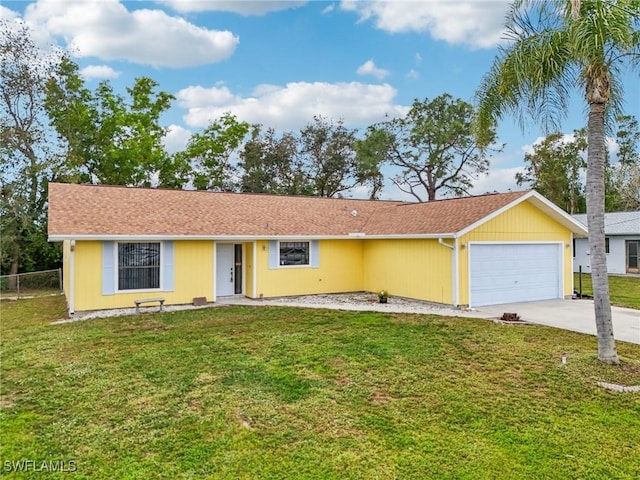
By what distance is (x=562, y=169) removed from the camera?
38344mm

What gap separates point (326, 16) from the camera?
15711mm

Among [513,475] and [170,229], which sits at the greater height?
[170,229]

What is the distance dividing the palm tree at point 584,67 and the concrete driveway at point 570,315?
325cm

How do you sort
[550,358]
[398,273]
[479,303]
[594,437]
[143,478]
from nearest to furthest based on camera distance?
1. [143,478]
2. [594,437]
3. [550,358]
4. [479,303]
5. [398,273]

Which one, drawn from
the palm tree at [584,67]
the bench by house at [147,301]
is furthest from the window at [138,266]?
the palm tree at [584,67]

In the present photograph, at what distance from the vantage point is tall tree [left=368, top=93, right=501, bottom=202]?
1236 inches

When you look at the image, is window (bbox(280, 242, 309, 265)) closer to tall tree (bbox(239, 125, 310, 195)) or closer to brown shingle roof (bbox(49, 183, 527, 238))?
brown shingle roof (bbox(49, 183, 527, 238))

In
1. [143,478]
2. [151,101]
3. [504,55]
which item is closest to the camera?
[143,478]

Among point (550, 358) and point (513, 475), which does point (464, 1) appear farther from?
point (513, 475)

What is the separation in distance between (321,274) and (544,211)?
27.5ft

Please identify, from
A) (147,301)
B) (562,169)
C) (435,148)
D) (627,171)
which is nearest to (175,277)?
(147,301)

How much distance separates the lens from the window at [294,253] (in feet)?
51.6

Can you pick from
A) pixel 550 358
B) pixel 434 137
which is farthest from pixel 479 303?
pixel 434 137

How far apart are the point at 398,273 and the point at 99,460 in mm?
12353
